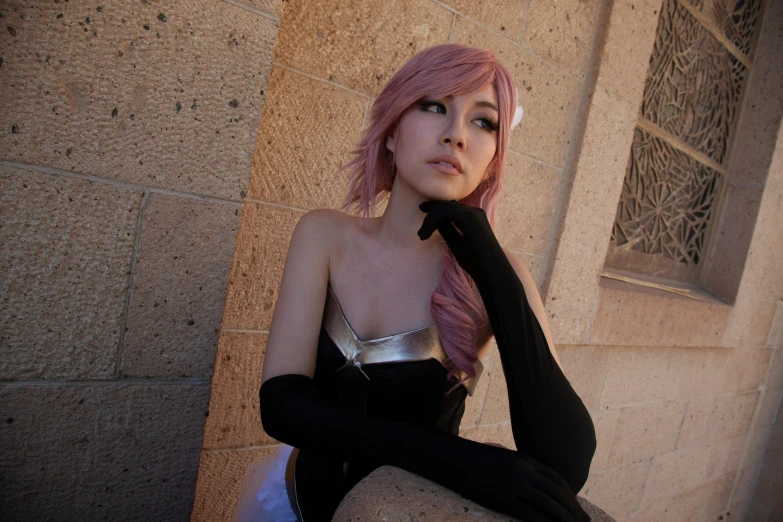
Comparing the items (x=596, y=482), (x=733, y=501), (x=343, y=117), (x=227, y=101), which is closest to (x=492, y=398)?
(x=596, y=482)

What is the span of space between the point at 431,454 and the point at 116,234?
104cm

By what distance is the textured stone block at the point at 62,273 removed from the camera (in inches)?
55.4

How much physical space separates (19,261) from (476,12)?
2.02m

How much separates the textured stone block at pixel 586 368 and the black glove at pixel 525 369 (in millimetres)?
1930

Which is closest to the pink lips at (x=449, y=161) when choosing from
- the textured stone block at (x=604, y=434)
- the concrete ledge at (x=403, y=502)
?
→ the concrete ledge at (x=403, y=502)

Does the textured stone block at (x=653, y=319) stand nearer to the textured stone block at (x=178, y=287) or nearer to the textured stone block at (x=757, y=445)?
the textured stone block at (x=757, y=445)

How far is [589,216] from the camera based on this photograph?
3.08 m

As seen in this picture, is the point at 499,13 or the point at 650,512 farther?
the point at 650,512

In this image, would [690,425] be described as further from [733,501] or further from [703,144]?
[703,144]

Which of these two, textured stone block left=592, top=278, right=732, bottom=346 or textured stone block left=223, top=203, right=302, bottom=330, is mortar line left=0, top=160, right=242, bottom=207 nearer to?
textured stone block left=223, top=203, right=302, bottom=330

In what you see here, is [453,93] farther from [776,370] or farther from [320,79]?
[776,370]

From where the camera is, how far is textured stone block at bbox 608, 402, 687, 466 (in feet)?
12.0

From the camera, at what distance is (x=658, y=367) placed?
12.5ft

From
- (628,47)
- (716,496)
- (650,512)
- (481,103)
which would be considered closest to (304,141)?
(481,103)
